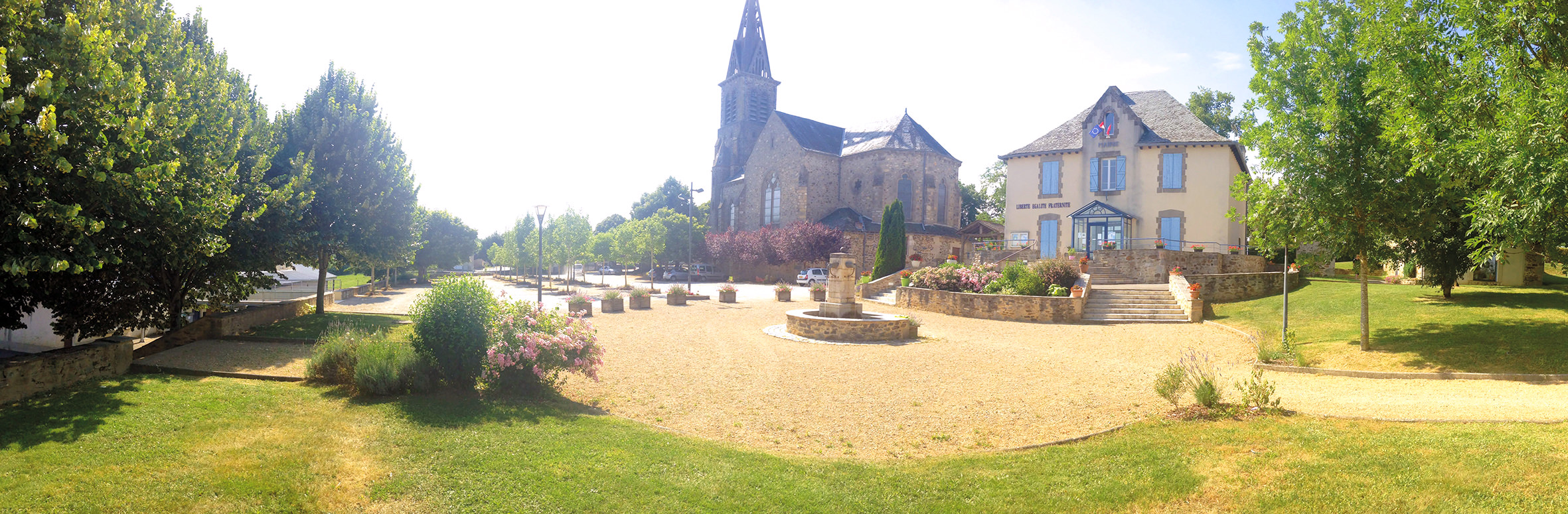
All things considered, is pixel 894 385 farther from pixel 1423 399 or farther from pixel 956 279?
pixel 956 279

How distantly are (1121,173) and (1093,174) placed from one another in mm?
1146

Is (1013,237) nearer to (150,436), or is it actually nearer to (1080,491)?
(1080,491)

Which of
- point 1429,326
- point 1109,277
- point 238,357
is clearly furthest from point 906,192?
point 238,357

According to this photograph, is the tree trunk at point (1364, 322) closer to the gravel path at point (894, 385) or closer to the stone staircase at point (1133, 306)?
the gravel path at point (894, 385)

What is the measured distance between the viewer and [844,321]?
51.8ft

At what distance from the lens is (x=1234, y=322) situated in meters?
17.7

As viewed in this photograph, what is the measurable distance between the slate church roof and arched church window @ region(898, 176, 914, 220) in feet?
7.19

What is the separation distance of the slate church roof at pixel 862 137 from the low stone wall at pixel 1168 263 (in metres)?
24.5

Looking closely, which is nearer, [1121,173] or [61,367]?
[61,367]

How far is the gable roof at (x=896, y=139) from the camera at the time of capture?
49.9m

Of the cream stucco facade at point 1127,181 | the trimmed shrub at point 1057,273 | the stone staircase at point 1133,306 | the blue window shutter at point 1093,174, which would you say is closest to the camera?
the stone staircase at point 1133,306

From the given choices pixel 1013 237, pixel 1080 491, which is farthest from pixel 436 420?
pixel 1013 237

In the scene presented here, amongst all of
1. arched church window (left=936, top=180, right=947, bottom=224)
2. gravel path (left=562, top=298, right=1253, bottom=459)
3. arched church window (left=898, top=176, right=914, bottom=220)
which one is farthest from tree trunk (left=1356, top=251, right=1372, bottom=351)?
arched church window (left=936, top=180, right=947, bottom=224)

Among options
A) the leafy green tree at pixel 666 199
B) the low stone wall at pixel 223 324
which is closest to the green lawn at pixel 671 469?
the low stone wall at pixel 223 324
